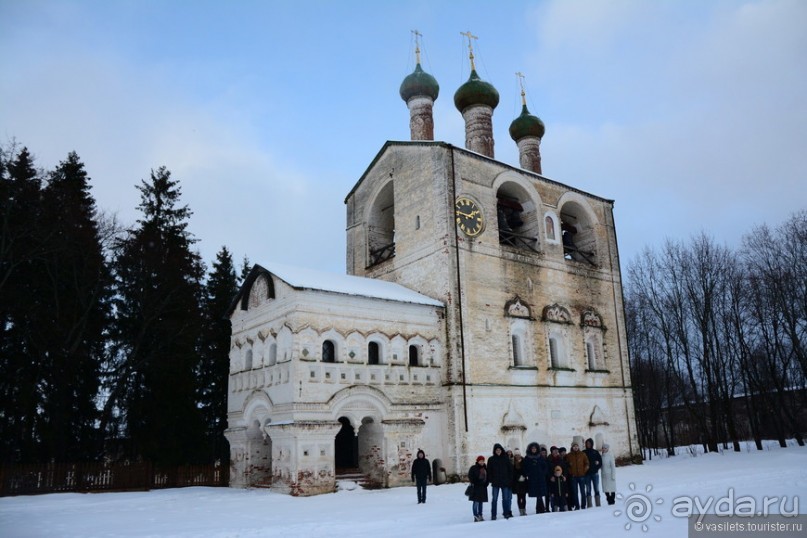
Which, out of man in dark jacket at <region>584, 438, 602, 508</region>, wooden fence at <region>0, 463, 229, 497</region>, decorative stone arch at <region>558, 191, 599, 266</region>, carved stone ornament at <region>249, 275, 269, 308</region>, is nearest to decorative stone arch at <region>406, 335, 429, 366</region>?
carved stone ornament at <region>249, 275, 269, 308</region>

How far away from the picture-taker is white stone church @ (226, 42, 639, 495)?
620 inches

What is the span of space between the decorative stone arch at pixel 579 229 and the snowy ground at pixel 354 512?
8.95 meters

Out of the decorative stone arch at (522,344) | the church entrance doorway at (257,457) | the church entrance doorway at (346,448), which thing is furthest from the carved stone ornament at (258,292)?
the decorative stone arch at (522,344)

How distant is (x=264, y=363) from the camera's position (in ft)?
55.4

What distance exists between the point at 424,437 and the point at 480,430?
5.70ft

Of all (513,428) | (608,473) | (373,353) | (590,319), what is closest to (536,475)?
(608,473)

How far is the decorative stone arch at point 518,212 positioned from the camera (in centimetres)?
2100

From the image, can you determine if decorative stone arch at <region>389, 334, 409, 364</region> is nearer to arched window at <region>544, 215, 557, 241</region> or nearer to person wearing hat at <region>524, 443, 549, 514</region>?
person wearing hat at <region>524, 443, 549, 514</region>

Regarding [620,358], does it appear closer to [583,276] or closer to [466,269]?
[583,276]

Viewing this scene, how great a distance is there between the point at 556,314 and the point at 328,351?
8514mm

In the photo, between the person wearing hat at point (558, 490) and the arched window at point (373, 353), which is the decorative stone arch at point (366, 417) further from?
the person wearing hat at point (558, 490)

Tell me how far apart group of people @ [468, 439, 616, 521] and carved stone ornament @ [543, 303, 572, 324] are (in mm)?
9553

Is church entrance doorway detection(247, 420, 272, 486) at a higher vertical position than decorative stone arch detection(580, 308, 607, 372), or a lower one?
lower

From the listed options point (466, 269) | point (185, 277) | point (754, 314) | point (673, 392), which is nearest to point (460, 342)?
point (466, 269)
